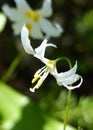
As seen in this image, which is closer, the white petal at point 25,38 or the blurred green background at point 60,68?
the white petal at point 25,38

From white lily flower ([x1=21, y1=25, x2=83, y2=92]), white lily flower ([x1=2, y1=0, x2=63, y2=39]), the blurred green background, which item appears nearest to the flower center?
white lily flower ([x1=2, y1=0, x2=63, y2=39])

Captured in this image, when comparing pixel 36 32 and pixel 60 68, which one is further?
pixel 60 68

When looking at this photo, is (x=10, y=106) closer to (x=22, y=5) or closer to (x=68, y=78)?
(x=22, y=5)

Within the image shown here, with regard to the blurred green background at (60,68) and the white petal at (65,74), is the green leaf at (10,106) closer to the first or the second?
the blurred green background at (60,68)

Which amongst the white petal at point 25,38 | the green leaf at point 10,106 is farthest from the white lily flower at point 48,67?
the green leaf at point 10,106

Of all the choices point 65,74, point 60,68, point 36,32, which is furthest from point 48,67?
point 60,68
